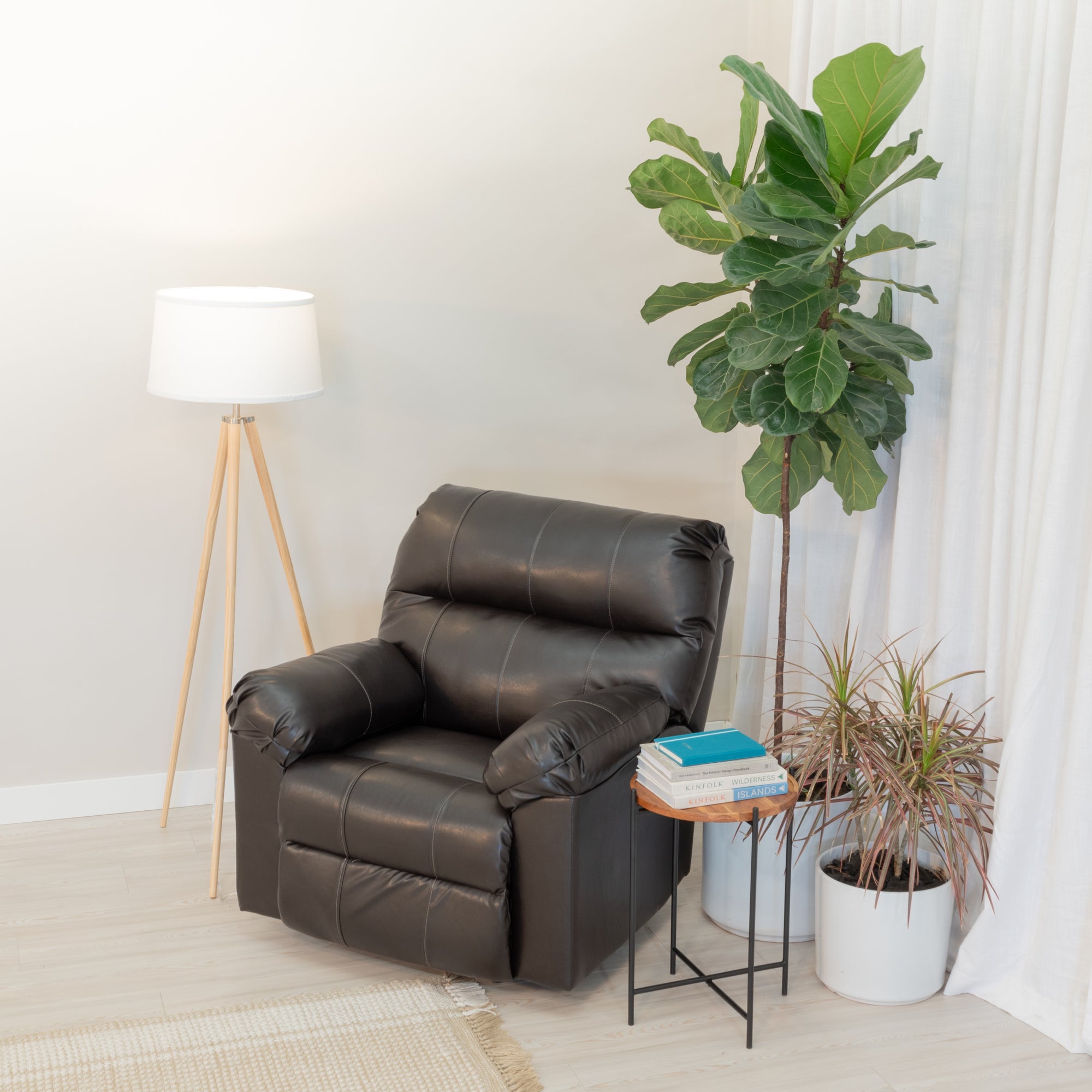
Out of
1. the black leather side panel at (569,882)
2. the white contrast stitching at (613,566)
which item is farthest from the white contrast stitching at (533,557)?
the black leather side panel at (569,882)

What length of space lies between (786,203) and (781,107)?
0.18 metres

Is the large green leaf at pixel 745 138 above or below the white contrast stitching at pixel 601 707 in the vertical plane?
above

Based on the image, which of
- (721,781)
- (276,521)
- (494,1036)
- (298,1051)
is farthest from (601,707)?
(276,521)

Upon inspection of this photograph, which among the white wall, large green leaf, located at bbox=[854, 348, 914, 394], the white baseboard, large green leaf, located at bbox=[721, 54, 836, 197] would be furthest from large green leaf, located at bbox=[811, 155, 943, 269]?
the white baseboard

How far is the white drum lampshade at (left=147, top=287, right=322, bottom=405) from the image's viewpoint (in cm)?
281

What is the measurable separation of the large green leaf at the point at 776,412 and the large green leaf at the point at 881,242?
0.31 m

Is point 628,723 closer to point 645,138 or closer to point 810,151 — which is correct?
point 810,151

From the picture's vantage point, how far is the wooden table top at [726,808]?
230 cm

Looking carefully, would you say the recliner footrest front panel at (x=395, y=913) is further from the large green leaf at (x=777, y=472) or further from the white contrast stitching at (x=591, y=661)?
the large green leaf at (x=777, y=472)

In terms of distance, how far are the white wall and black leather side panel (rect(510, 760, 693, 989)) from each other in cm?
144

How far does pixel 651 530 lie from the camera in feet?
9.27

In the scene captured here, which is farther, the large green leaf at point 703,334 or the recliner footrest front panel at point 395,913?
the large green leaf at point 703,334

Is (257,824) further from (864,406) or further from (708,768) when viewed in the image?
(864,406)

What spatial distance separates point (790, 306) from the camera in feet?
7.91
